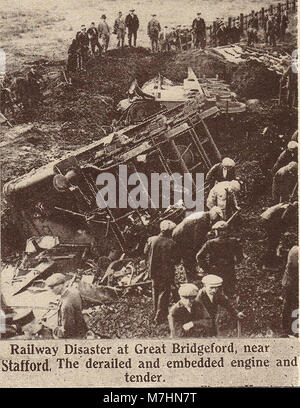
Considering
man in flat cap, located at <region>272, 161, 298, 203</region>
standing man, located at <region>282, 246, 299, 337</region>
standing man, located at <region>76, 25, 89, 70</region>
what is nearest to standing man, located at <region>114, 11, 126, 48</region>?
standing man, located at <region>76, 25, 89, 70</region>

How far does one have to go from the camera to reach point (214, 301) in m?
6.25

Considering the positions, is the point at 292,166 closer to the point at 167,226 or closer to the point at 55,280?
the point at 167,226

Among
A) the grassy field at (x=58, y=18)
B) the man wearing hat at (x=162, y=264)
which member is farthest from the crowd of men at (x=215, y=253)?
the grassy field at (x=58, y=18)

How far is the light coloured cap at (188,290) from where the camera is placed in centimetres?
621

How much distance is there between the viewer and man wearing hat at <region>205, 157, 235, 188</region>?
21.4 ft

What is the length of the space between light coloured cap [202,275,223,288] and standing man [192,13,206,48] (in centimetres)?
281

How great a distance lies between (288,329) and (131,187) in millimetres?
2386

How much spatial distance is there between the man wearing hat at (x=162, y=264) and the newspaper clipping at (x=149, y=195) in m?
0.02

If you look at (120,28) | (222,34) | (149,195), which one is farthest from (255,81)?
(149,195)

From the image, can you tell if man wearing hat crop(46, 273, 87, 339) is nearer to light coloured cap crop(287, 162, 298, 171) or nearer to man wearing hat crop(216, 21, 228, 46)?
light coloured cap crop(287, 162, 298, 171)

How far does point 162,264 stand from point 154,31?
2784 mm

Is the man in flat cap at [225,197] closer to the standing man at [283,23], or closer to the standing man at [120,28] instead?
the standing man at [283,23]

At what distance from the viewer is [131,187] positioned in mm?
6492
